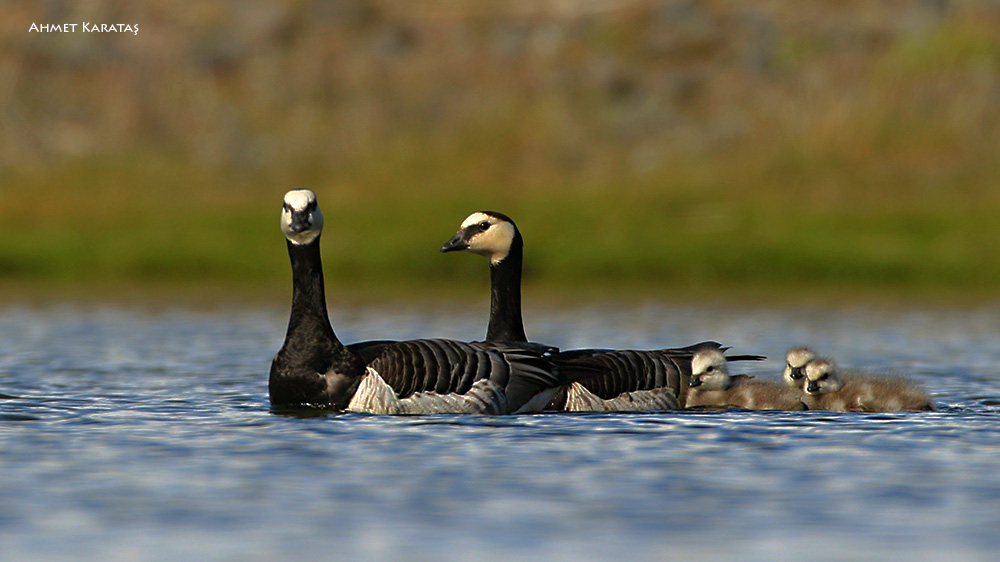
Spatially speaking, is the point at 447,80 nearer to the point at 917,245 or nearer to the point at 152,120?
Result: the point at 152,120

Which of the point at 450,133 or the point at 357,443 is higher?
the point at 450,133

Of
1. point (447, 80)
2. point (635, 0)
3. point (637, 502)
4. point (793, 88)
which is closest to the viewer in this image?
point (637, 502)

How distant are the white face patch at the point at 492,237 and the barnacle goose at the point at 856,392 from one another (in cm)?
243

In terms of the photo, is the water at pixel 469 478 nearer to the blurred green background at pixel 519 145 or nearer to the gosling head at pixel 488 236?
the gosling head at pixel 488 236

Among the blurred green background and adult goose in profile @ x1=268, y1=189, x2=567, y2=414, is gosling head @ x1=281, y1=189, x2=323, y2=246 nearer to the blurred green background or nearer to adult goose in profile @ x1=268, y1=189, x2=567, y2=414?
adult goose in profile @ x1=268, y1=189, x2=567, y2=414

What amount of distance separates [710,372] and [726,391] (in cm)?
17

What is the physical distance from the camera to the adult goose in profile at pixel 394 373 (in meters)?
11.3

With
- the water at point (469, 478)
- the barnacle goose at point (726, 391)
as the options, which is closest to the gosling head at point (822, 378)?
the barnacle goose at point (726, 391)

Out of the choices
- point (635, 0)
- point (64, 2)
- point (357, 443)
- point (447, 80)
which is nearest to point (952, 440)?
point (357, 443)

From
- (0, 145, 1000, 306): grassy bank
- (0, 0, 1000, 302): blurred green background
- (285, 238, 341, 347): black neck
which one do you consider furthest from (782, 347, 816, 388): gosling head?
(0, 145, 1000, 306): grassy bank

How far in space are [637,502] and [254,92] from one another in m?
22.0

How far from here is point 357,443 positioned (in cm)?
993

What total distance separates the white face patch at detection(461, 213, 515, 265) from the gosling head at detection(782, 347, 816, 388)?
224cm

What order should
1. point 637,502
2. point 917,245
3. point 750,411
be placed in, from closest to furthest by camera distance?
point 637,502, point 750,411, point 917,245
